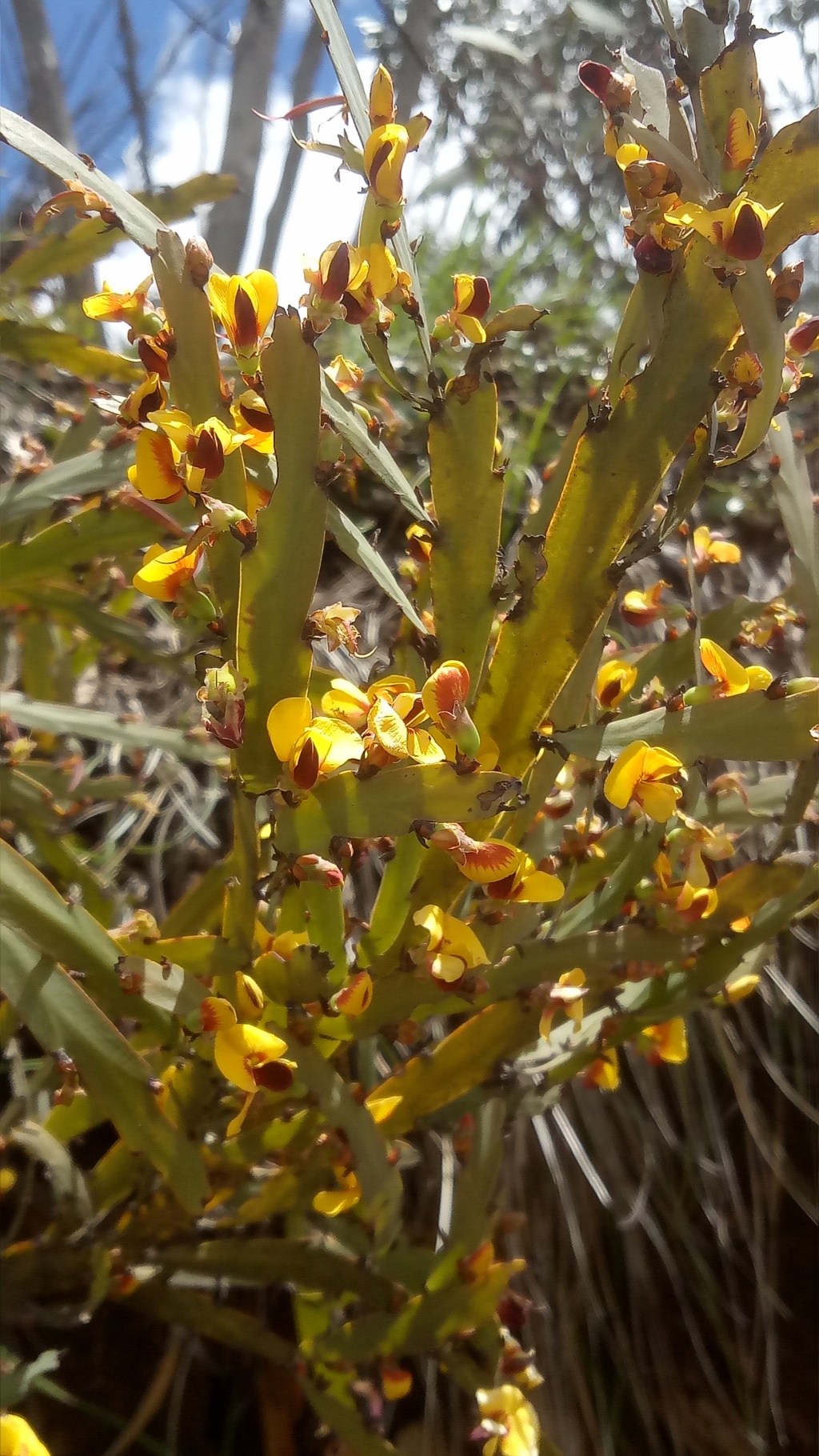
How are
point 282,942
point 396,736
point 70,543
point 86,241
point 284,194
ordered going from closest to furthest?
1. point 396,736
2. point 282,942
3. point 70,543
4. point 86,241
5. point 284,194

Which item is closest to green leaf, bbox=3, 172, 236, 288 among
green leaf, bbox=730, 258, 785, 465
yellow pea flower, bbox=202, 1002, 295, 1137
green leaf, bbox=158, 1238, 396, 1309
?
green leaf, bbox=730, 258, 785, 465

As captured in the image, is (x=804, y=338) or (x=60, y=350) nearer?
(x=804, y=338)

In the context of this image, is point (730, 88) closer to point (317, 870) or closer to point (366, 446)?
point (366, 446)

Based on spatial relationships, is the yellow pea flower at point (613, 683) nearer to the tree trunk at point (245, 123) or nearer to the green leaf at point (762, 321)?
the green leaf at point (762, 321)

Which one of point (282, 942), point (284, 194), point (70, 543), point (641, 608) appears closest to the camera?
point (282, 942)

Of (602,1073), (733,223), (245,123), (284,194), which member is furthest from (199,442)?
(245,123)

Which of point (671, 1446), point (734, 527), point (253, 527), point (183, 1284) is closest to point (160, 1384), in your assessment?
point (183, 1284)
